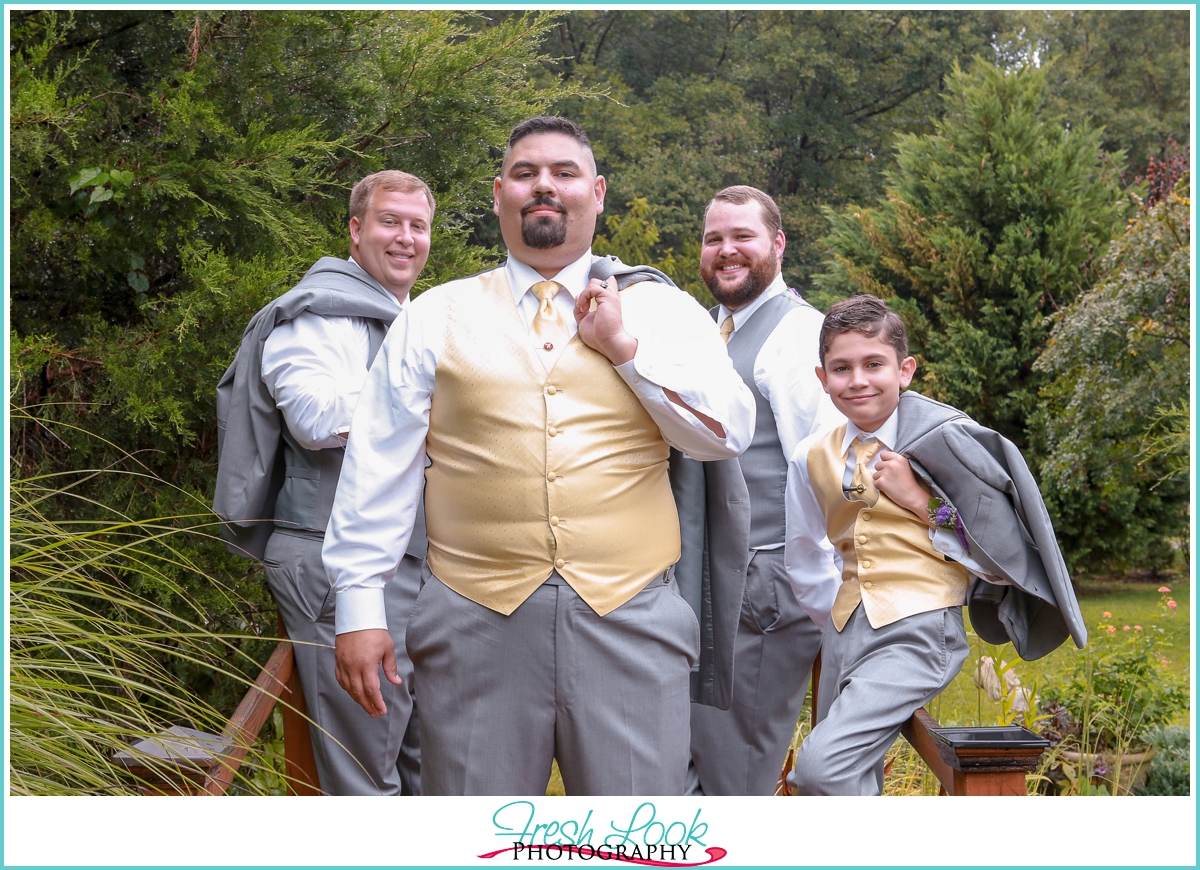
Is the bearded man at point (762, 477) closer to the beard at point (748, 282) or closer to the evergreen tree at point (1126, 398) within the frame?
the beard at point (748, 282)

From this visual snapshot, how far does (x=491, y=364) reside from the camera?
7.29 feet

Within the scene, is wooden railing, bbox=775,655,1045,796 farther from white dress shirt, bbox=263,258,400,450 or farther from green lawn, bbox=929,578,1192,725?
green lawn, bbox=929,578,1192,725

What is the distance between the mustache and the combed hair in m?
1.15

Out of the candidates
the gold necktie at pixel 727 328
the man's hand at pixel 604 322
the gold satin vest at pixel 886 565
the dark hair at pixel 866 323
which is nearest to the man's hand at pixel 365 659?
the man's hand at pixel 604 322

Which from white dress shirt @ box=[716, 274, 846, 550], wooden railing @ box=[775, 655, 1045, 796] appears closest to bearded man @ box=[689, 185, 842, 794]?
white dress shirt @ box=[716, 274, 846, 550]

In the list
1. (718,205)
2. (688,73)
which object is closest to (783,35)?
(688,73)

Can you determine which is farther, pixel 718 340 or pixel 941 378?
pixel 941 378

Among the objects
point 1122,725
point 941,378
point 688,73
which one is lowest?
point 1122,725

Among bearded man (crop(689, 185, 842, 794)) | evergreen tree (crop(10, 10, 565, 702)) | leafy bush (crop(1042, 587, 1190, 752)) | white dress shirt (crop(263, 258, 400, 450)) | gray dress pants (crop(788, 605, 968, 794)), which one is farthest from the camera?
leafy bush (crop(1042, 587, 1190, 752))

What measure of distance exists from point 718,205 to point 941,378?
26.6 feet

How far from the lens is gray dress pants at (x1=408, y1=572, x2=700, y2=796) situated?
7.07 feet

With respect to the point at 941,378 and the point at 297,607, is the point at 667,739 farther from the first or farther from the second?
the point at 941,378

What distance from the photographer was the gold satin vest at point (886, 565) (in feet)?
8.02

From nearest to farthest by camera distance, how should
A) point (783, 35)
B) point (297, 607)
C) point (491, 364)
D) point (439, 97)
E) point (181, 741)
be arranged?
point (181, 741) → point (491, 364) → point (297, 607) → point (439, 97) → point (783, 35)
